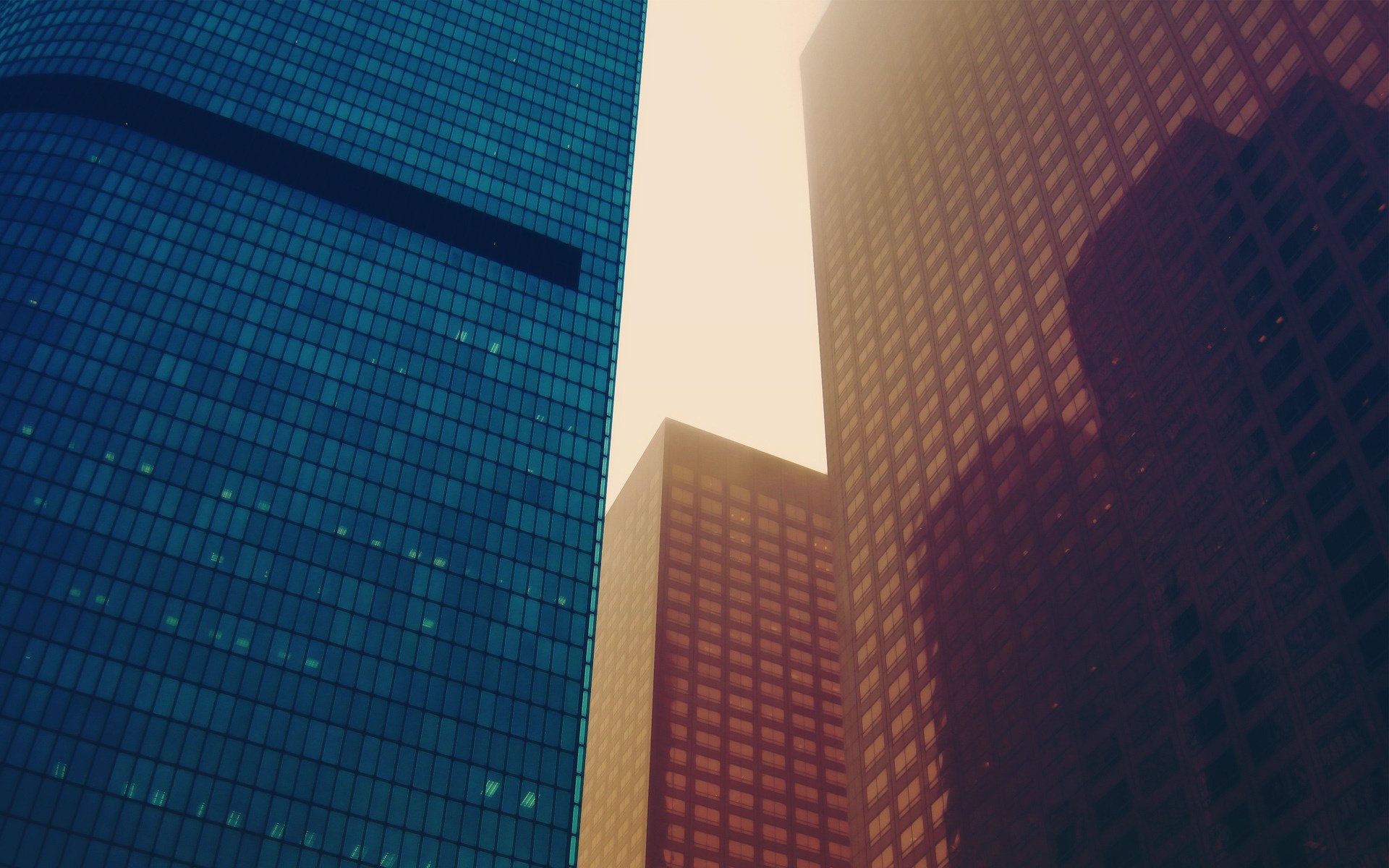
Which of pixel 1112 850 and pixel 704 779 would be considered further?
pixel 704 779

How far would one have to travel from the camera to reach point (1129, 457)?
105938 mm

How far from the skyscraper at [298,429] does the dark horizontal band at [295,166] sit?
10.8 inches

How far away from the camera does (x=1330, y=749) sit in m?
78.1

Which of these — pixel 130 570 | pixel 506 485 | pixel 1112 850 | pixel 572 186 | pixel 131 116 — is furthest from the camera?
pixel 572 186

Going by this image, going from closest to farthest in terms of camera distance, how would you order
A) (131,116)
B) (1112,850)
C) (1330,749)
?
(1330,749), (1112,850), (131,116)

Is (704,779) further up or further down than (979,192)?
further down

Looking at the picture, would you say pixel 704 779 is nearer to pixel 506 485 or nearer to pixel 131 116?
pixel 506 485

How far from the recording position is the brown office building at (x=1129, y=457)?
84312 millimetres

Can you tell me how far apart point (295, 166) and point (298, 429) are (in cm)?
2910

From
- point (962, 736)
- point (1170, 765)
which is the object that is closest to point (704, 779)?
point (962, 736)

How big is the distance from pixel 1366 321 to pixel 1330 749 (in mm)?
28618

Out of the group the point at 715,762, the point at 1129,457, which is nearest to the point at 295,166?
the point at 1129,457

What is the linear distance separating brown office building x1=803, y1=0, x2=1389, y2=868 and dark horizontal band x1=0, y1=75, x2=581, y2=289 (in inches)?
1741

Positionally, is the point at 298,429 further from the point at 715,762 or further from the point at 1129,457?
the point at 715,762
